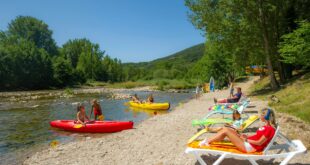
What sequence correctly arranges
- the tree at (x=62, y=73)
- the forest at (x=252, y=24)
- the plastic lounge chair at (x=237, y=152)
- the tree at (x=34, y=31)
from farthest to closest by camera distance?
the tree at (x=34, y=31), the tree at (x=62, y=73), the forest at (x=252, y=24), the plastic lounge chair at (x=237, y=152)

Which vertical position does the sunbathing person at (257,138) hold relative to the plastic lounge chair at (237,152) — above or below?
above

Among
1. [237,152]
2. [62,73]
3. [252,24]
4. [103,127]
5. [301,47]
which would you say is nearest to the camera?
[237,152]

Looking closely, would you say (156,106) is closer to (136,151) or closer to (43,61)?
(136,151)

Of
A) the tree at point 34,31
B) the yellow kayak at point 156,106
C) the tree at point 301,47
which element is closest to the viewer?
the tree at point 301,47

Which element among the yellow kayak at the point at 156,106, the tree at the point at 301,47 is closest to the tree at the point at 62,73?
the yellow kayak at the point at 156,106

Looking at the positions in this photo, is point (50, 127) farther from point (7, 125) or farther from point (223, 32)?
point (223, 32)

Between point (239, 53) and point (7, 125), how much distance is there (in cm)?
2041

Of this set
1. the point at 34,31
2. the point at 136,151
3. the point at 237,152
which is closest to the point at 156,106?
the point at 136,151

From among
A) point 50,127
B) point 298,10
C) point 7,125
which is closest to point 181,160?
point 50,127

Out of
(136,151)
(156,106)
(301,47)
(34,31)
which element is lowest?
(136,151)

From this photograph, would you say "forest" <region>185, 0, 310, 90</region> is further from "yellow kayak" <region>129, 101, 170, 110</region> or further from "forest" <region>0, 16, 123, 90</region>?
"forest" <region>0, 16, 123, 90</region>

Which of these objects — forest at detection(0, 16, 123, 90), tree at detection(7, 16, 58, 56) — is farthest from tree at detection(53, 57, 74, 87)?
tree at detection(7, 16, 58, 56)

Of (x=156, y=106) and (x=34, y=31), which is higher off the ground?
(x=34, y=31)

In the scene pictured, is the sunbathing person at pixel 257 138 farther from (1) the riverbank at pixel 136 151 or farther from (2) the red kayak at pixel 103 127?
(2) the red kayak at pixel 103 127
